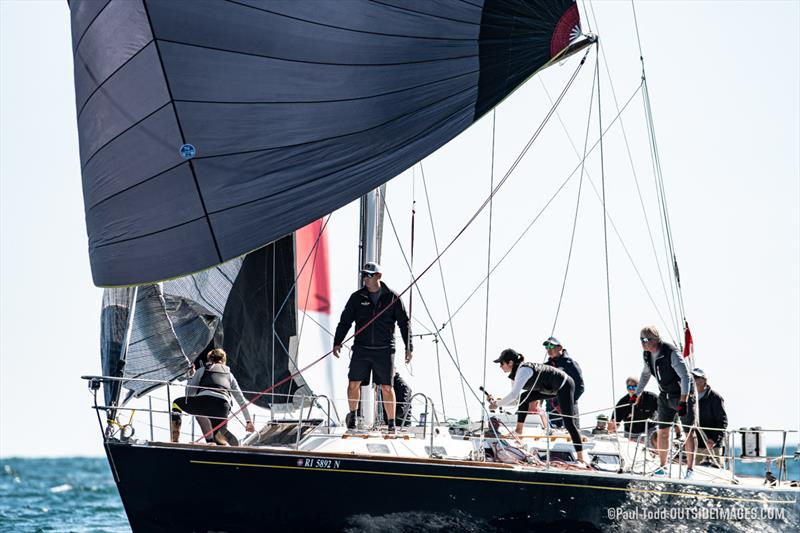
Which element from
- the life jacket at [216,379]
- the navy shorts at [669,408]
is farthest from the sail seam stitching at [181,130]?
the navy shorts at [669,408]

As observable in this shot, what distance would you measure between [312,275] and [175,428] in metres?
3.85

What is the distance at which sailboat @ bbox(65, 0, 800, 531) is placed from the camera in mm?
10391

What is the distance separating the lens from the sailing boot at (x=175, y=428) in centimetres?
1103

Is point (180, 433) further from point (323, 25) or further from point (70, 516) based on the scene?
point (70, 516)

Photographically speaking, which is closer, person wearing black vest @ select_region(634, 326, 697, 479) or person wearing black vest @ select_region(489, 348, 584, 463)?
person wearing black vest @ select_region(489, 348, 584, 463)

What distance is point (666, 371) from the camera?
11.7 meters

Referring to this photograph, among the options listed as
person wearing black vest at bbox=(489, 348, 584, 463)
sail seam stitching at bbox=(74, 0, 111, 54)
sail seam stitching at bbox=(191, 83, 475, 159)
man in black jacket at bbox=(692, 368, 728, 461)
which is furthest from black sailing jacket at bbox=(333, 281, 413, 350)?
sail seam stitching at bbox=(74, 0, 111, 54)

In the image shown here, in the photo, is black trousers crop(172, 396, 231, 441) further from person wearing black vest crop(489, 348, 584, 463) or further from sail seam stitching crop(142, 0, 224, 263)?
person wearing black vest crop(489, 348, 584, 463)

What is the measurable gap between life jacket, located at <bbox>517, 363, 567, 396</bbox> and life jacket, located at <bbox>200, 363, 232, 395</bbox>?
9.56 feet

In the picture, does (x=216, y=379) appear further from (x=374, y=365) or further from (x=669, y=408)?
(x=669, y=408)

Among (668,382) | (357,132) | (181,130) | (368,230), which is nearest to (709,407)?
(668,382)

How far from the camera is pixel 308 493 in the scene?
1034cm

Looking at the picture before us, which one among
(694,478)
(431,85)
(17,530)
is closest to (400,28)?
(431,85)

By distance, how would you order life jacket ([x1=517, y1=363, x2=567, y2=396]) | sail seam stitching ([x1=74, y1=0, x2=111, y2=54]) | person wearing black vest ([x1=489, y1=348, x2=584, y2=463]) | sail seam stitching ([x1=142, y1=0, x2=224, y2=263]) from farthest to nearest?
1. life jacket ([x1=517, y1=363, x2=567, y2=396])
2. person wearing black vest ([x1=489, y1=348, x2=584, y2=463])
3. sail seam stitching ([x1=74, y1=0, x2=111, y2=54])
4. sail seam stitching ([x1=142, y1=0, x2=224, y2=263])
